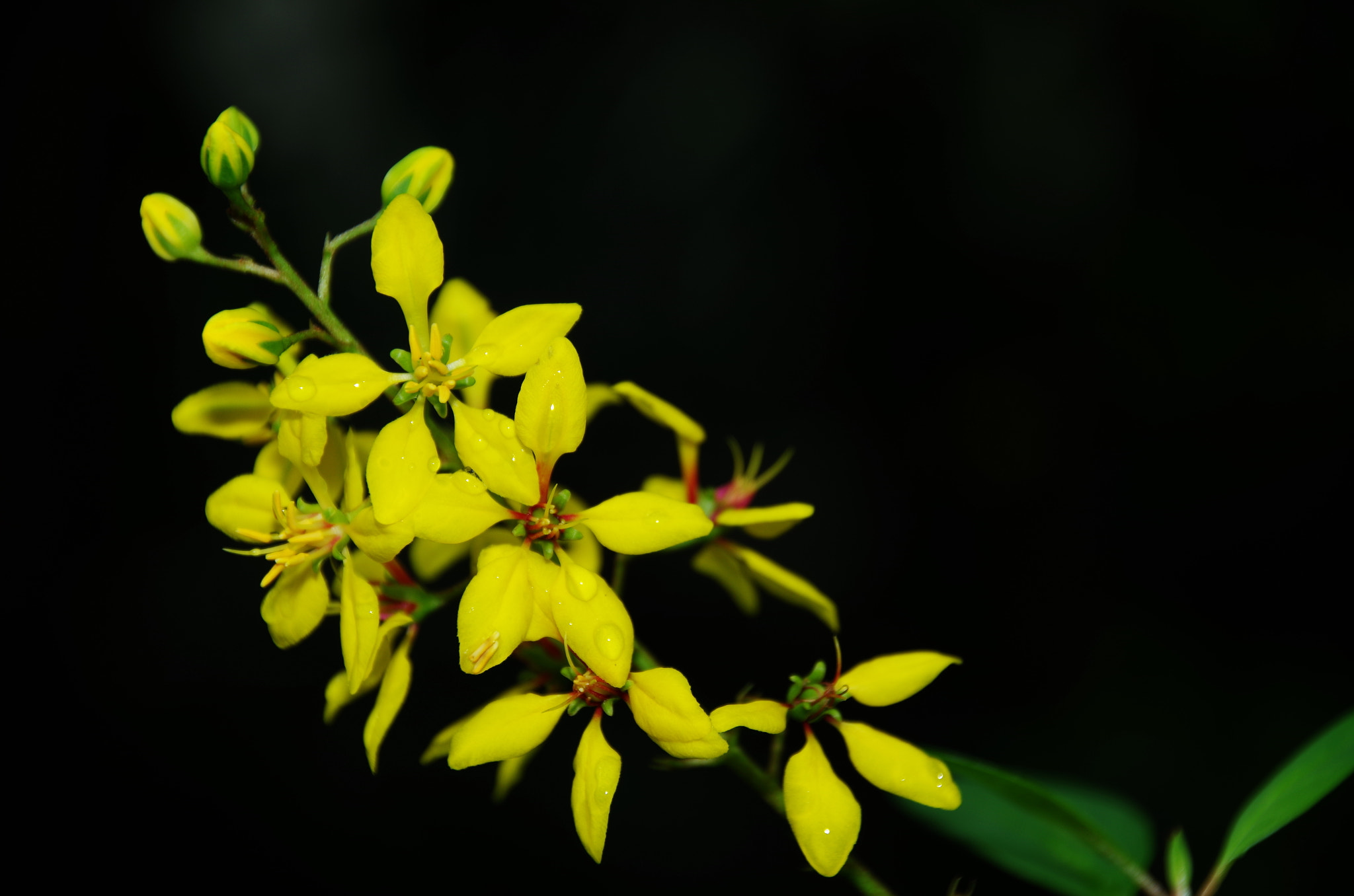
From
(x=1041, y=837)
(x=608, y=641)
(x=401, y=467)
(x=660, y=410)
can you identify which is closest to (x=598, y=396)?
(x=660, y=410)

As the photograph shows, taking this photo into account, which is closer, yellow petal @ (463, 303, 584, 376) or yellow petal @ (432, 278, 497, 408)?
yellow petal @ (463, 303, 584, 376)

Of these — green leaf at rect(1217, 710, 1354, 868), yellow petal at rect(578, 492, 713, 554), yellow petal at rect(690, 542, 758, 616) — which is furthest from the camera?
yellow petal at rect(690, 542, 758, 616)

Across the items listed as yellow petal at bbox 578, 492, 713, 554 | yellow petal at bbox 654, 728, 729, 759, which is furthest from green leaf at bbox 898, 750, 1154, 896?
yellow petal at bbox 578, 492, 713, 554

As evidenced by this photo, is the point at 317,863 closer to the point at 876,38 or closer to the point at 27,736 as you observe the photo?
the point at 27,736

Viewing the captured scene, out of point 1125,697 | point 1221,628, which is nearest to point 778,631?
point 1125,697

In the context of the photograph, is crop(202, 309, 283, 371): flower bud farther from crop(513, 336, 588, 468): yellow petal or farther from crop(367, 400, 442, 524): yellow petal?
crop(513, 336, 588, 468): yellow petal

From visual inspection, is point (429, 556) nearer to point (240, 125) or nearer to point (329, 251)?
point (329, 251)

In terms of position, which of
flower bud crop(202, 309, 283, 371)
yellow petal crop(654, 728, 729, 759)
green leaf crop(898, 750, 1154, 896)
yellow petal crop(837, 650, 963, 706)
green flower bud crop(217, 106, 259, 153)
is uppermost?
green flower bud crop(217, 106, 259, 153)
